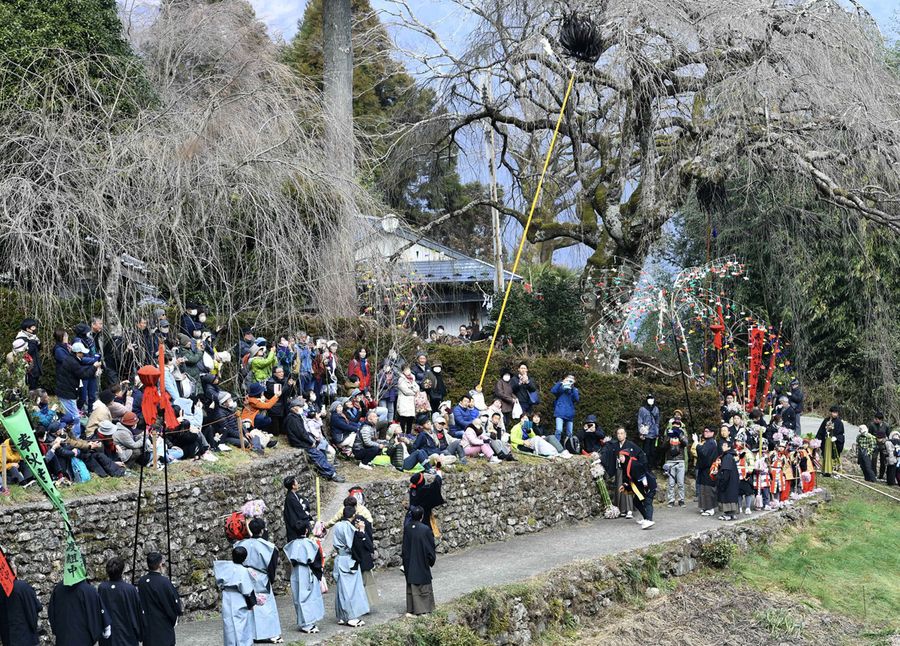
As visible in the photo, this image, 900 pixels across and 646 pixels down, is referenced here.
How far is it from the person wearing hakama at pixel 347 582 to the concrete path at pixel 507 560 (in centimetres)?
17

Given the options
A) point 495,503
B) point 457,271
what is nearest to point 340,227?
point 495,503

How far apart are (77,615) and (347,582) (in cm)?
337

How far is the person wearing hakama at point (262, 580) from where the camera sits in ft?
40.8

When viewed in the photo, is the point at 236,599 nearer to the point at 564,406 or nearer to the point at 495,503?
the point at 495,503

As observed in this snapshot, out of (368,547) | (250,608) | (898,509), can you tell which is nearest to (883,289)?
(898,509)

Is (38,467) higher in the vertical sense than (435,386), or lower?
lower

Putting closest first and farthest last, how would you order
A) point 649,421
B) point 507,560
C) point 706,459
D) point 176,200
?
point 507,560
point 176,200
point 706,459
point 649,421

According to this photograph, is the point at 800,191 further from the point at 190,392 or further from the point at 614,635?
the point at 190,392

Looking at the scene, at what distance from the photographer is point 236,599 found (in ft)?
40.1

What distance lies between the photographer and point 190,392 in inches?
623

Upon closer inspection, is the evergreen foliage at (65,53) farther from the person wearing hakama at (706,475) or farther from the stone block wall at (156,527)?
the person wearing hakama at (706,475)

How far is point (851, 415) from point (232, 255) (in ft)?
57.4

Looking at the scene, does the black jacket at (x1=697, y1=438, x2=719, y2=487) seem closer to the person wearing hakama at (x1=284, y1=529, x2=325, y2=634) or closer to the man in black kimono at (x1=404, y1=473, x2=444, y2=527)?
the man in black kimono at (x1=404, y1=473, x2=444, y2=527)

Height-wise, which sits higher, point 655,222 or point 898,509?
point 655,222
